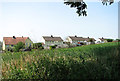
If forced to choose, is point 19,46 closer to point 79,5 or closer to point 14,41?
point 14,41

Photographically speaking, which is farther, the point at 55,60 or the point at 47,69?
the point at 55,60

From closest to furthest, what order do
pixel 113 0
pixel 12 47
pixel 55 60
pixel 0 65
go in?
pixel 55 60 < pixel 0 65 < pixel 113 0 < pixel 12 47

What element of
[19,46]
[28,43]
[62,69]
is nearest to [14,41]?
[19,46]

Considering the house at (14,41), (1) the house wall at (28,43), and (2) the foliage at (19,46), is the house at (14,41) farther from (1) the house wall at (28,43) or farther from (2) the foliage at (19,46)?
(2) the foliage at (19,46)

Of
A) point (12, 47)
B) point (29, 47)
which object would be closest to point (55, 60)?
point (29, 47)

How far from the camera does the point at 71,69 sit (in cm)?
367

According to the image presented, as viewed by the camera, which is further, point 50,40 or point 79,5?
point 50,40

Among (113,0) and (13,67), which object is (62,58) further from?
(113,0)

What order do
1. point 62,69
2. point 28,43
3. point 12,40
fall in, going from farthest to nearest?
point 28,43
point 12,40
point 62,69

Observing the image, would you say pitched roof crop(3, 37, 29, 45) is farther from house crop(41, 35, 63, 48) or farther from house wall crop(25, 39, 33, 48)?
house crop(41, 35, 63, 48)

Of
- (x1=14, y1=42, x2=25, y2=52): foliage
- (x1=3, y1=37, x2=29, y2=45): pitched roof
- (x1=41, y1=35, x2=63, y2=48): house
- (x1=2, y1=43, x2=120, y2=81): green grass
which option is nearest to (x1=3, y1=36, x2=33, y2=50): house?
(x1=3, y1=37, x2=29, y2=45): pitched roof

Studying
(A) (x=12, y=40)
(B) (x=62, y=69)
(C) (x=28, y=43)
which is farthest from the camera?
(C) (x=28, y=43)

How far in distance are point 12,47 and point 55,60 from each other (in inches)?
145

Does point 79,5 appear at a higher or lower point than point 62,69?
higher
